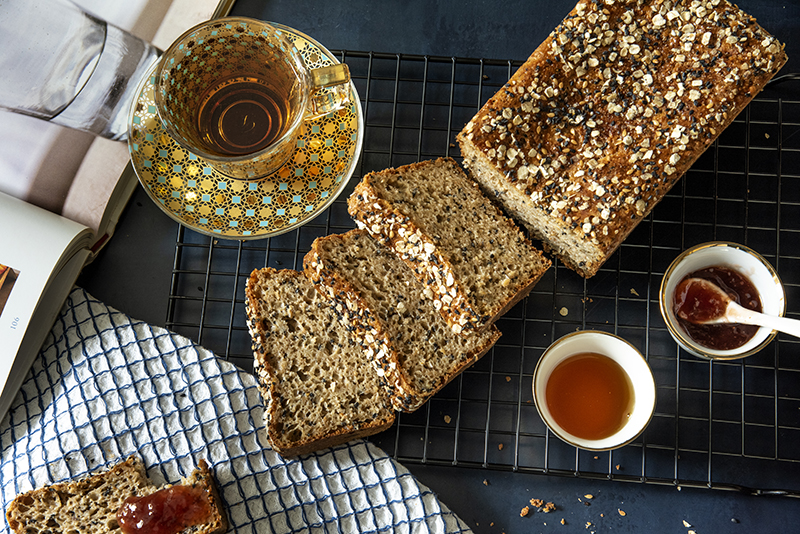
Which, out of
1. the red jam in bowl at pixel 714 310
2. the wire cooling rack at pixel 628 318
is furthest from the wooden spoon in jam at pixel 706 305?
the wire cooling rack at pixel 628 318

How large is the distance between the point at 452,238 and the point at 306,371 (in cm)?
83

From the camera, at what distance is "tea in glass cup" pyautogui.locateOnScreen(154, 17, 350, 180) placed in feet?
7.68

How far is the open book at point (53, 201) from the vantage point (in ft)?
8.86

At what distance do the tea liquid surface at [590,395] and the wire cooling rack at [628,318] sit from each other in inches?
6.2

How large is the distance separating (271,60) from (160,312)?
129 cm

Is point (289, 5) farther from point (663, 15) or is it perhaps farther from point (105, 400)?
point (105, 400)

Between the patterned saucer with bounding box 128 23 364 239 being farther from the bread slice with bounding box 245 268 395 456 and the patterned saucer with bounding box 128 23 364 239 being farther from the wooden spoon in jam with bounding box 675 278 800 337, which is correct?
the wooden spoon in jam with bounding box 675 278 800 337

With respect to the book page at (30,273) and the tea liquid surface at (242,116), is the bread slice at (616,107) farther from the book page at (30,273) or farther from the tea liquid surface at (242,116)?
the book page at (30,273)

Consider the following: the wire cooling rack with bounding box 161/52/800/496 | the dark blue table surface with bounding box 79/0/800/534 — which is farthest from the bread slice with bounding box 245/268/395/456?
the dark blue table surface with bounding box 79/0/800/534

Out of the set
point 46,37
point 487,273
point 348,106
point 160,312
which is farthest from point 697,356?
point 46,37

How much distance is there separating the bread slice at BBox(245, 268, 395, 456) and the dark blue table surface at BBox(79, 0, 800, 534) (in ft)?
1.50

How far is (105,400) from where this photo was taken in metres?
2.66

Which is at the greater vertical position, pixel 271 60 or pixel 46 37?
pixel 271 60

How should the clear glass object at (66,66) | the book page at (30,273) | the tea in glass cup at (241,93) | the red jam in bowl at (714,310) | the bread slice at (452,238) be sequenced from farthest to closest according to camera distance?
the clear glass object at (66,66) → the book page at (30,273) → the red jam in bowl at (714,310) → the bread slice at (452,238) → the tea in glass cup at (241,93)
